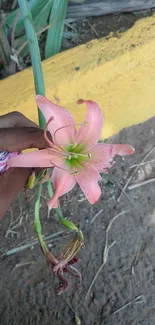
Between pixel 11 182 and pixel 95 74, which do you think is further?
pixel 95 74

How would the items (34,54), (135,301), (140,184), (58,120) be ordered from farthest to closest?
(140,184) < (135,301) < (34,54) < (58,120)

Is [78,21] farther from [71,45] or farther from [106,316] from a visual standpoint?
[106,316]

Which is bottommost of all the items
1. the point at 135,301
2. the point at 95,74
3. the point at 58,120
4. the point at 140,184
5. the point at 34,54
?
the point at 135,301

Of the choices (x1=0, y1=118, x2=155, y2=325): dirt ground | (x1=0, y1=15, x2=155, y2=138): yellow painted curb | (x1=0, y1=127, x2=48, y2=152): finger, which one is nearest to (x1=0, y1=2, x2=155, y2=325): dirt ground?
(x1=0, y1=118, x2=155, y2=325): dirt ground

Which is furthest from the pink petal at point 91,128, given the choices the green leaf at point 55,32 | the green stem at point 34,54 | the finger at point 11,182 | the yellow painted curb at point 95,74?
the green leaf at point 55,32

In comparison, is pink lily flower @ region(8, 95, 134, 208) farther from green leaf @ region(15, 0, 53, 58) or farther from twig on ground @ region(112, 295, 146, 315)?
green leaf @ region(15, 0, 53, 58)

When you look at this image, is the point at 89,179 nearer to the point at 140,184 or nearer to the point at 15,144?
the point at 15,144

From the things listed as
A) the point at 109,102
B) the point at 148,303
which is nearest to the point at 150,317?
the point at 148,303

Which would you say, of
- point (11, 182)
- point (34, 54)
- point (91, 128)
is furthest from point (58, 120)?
point (34, 54)
